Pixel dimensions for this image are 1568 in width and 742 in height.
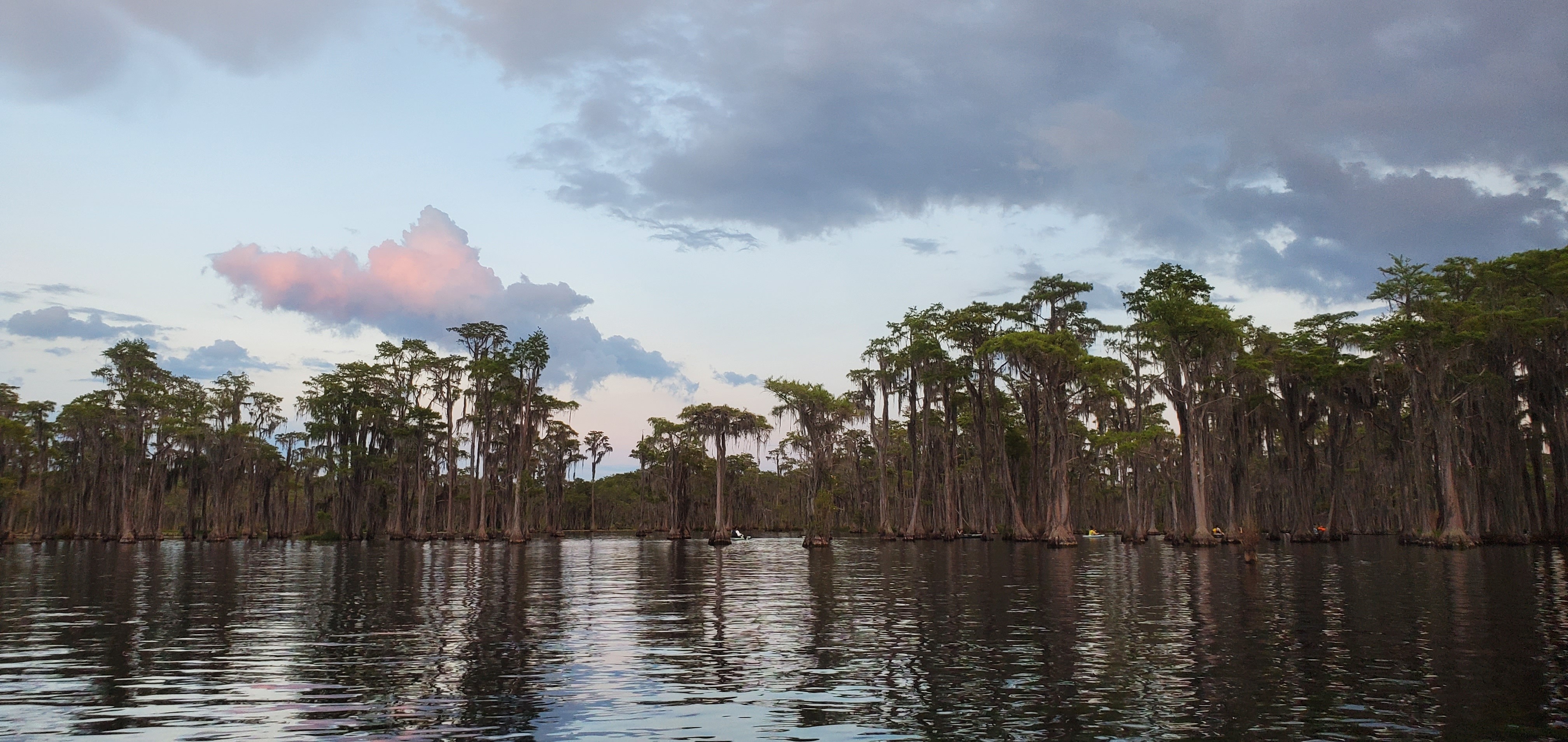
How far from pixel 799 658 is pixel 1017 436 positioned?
7645cm

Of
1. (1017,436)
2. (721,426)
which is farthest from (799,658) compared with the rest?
(1017,436)

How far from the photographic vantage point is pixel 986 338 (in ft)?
252

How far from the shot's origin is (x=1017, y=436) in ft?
288

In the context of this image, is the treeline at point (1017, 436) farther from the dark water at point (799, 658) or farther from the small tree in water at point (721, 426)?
the dark water at point (799, 658)

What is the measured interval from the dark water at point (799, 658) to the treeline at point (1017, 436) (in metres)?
22.5

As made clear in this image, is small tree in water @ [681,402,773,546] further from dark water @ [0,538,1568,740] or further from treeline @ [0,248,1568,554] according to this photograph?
dark water @ [0,538,1568,740]

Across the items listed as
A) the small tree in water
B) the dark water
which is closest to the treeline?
the small tree in water

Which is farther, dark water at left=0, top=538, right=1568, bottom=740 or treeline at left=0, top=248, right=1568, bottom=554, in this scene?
treeline at left=0, top=248, right=1568, bottom=554

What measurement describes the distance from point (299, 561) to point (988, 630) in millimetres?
40507

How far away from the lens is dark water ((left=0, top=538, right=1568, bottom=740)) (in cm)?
1006

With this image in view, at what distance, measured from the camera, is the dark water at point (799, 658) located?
33.0ft

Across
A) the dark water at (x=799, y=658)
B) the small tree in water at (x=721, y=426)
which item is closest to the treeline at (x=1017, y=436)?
the small tree in water at (x=721, y=426)

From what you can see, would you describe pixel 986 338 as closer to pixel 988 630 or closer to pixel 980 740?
pixel 988 630

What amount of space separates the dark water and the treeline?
22478 mm
